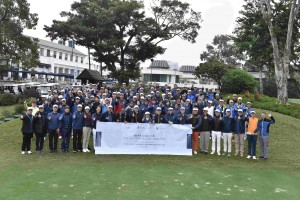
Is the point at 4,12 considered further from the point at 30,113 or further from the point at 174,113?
the point at 174,113

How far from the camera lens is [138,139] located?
1194 cm

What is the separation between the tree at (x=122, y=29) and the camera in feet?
120

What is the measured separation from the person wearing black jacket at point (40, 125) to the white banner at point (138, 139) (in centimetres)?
191

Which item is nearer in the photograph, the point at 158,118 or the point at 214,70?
the point at 158,118

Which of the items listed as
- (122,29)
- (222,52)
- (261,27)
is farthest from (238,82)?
(222,52)

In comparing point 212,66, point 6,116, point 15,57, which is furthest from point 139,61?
point 6,116

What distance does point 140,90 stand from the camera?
16172 mm

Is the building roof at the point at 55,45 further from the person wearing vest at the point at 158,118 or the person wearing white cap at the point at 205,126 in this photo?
the person wearing white cap at the point at 205,126

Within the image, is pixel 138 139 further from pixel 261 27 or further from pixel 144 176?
pixel 261 27

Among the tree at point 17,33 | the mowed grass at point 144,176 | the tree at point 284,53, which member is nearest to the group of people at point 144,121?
the mowed grass at point 144,176

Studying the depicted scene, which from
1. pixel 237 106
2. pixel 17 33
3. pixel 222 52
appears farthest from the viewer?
pixel 222 52

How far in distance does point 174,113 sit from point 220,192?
499 centimetres

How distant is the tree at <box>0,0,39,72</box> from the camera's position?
104 ft

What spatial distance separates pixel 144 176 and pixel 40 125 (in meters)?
4.84
